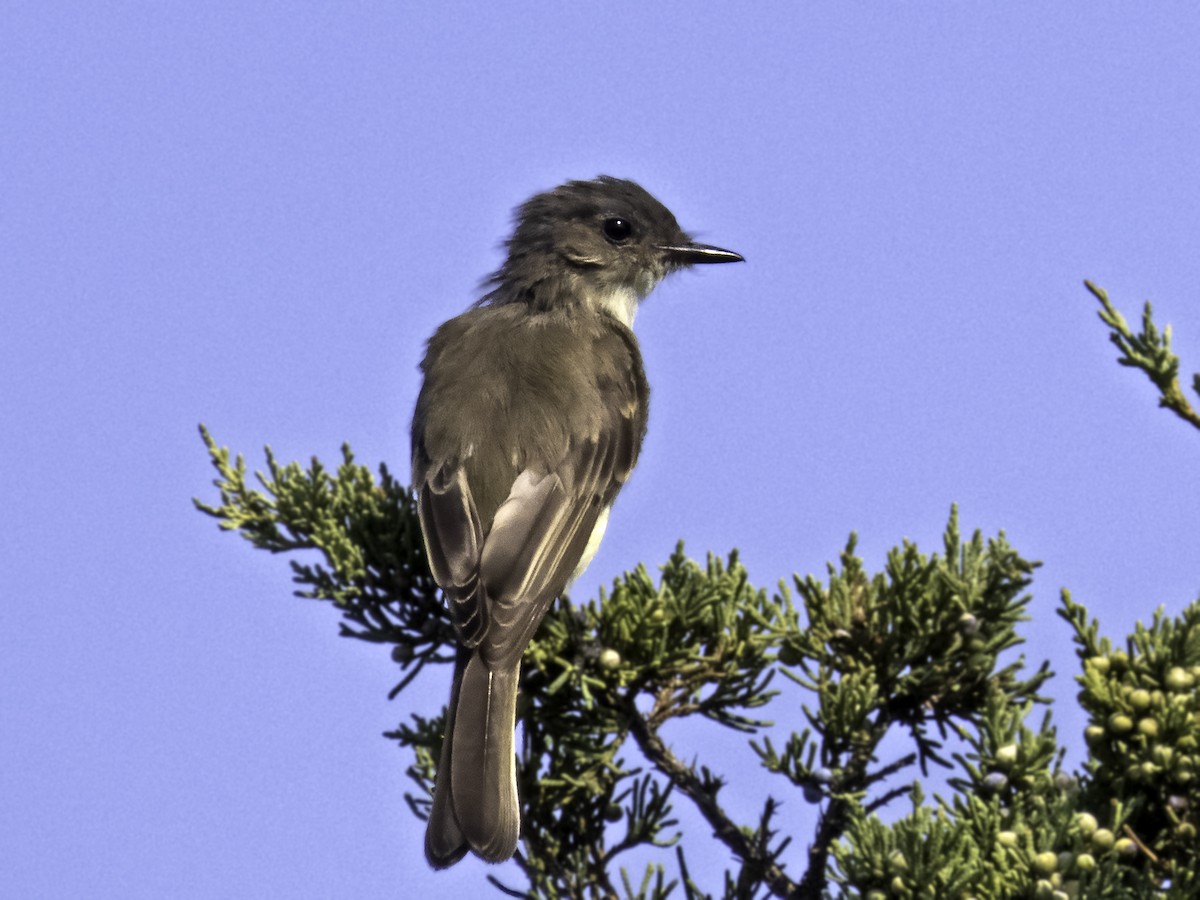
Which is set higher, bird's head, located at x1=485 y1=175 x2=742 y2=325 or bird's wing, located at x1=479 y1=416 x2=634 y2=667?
bird's head, located at x1=485 y1=175 x2=742 y2=325

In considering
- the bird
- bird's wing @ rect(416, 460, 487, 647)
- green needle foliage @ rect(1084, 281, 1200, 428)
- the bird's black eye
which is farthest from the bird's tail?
the bird's black eye

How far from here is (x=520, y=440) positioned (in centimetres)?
581

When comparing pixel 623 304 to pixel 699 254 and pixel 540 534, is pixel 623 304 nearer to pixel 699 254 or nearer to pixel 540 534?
pixel 699 254

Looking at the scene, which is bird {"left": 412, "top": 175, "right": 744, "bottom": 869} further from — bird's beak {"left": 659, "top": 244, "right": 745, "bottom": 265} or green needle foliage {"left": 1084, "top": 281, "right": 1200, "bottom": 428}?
green needle foliage {"left": 1084, "top": 281, "right": 1200, "bottom": 428}

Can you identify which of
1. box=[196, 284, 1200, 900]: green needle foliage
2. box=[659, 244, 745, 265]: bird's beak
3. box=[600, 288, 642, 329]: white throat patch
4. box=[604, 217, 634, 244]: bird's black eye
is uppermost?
box=[604, 217, 634, 244]: bird's black eye

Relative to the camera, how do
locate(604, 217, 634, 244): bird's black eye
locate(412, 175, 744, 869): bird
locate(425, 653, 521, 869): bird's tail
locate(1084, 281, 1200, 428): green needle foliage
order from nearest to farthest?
locate(1084, 281, 1200, 428): green needle foliage, locate(425, 653, 521, 869): bird's tail, locate(412, 175, 744, 869): bird, locate(604, 217, 634, 244): bird's black eye

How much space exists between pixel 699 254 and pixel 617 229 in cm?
40

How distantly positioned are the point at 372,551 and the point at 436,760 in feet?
2.59

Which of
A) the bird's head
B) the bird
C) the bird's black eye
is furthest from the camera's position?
the bird's black eye

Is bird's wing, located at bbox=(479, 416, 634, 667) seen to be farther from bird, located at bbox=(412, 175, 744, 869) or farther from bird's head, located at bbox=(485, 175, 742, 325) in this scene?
bird's head, located at bbox=(485, 175, 742, 325)

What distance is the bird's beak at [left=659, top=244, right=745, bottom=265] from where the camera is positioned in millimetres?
7320

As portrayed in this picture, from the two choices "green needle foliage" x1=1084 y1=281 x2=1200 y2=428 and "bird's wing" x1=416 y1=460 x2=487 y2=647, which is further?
"bird's wing" x1=416 y1=460 x2=487 y2=647

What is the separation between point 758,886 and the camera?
13.1 ft

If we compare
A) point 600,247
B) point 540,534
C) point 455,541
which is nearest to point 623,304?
point 600,247
